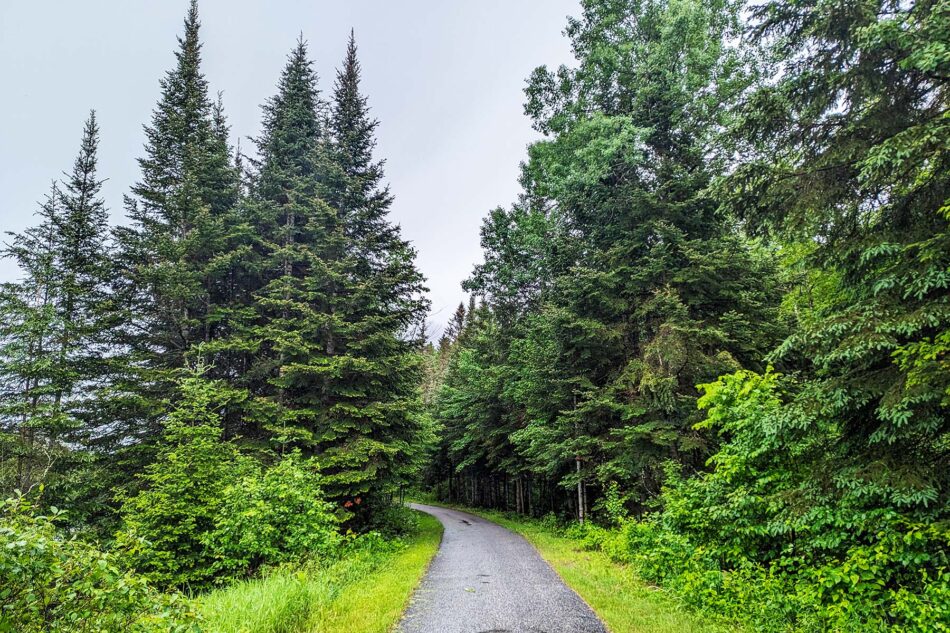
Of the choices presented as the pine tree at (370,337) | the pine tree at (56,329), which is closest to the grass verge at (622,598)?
the pine tree at (370,337)

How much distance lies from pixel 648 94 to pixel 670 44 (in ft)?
7.52

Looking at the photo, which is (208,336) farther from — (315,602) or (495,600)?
(495,600)

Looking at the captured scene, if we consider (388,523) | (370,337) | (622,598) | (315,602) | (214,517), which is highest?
(370,337)

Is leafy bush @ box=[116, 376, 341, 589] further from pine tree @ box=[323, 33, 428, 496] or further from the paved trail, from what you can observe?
pine tree @ box=[323, 33, 428, 496]

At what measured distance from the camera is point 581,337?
14.1 meters

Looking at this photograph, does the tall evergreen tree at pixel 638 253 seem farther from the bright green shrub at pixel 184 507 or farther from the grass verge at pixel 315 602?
the bright green shrub at pixel 184 507

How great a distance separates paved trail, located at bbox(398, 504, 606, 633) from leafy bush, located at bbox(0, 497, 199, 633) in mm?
3479

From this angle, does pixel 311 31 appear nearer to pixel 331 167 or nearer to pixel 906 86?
pixel 331 167

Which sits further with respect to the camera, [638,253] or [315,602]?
[638,253]

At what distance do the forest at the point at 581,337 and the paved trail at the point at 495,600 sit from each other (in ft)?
2.57

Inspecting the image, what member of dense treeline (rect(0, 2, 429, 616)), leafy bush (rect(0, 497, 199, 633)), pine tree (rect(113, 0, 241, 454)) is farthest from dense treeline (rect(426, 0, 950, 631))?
pine tree (rect(113, 0, 241, 454))

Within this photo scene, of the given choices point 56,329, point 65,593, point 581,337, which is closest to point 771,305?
point 581,337

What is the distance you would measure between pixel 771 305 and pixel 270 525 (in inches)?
596

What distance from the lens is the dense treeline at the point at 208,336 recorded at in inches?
431
